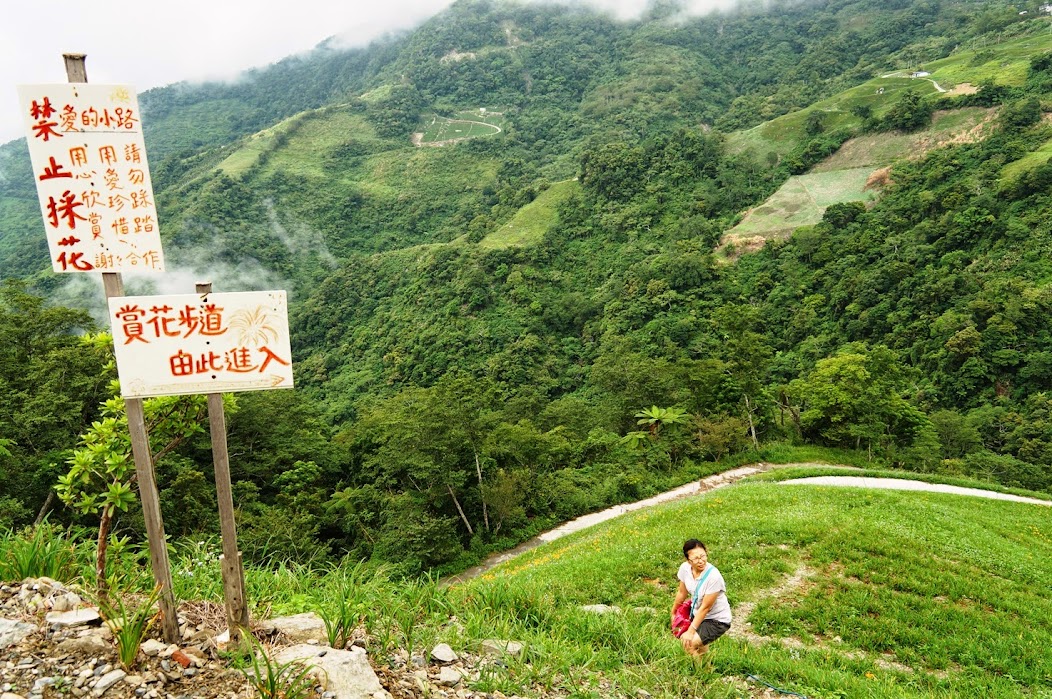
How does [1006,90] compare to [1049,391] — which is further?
[1006,90]

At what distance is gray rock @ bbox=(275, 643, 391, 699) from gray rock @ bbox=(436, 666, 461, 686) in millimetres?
541

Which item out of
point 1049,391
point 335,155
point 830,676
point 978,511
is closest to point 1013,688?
point 830,676

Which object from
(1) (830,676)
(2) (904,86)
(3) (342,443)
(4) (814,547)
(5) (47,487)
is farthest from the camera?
(2) (904,86)

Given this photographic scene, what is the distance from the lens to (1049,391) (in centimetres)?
3095

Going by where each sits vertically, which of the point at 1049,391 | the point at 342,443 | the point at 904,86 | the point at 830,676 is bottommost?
the point at 1049,391

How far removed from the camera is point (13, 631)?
358 centimetres

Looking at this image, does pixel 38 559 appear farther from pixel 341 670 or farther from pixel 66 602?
pixel 341 670

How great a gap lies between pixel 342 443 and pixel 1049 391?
3907 cm

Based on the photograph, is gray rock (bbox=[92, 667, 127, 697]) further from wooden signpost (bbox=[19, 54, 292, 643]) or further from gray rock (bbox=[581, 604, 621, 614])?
gray rock (bbox=[581, 604, 621, 614])

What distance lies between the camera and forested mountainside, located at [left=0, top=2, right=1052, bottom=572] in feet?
60.8

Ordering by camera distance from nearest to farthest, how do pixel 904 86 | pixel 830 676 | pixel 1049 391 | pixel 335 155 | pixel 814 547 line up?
1. pixel 830 676
2. pixel 814 547
3. pixel 1049 391
4. pixel 904 86
5. pixel 335 155

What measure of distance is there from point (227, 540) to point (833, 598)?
7.22m

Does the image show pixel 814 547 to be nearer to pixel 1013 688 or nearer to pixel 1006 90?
pixel 1013 688

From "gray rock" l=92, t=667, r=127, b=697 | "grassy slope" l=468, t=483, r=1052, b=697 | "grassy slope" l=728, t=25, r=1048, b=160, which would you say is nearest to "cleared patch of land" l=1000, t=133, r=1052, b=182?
"grassy slope" l=728, t=25, r=1048, b=160
